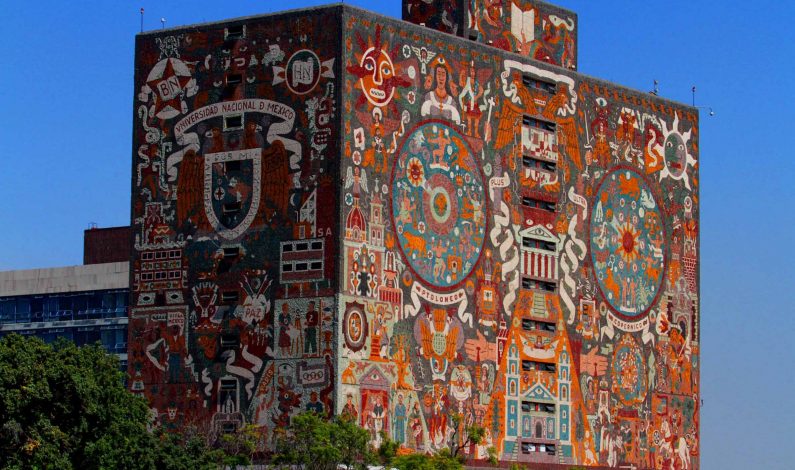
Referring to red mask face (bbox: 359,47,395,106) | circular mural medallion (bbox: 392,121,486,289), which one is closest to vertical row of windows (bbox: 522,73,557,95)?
circular mural medallion (bbox: 392,121,486,289)

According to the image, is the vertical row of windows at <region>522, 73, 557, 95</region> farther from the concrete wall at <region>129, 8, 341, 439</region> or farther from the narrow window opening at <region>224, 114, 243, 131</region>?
the narrow window opening at <region>224, 114, 243, 131</region>

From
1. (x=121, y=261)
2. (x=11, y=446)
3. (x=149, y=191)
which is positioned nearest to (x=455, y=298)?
(x=149, y=191)

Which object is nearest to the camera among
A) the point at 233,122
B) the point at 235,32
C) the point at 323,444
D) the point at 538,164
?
the point at 323,444

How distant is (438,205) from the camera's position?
9056 centimetres

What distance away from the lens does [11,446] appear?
71.2 m

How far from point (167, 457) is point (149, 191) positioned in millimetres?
19327

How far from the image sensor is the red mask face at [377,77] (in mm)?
87750

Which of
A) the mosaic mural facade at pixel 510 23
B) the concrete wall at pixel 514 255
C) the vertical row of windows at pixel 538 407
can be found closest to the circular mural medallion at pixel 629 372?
the concrete wall at pixel 514 255

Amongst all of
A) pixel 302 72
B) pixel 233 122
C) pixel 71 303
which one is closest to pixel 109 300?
pixel 71 303

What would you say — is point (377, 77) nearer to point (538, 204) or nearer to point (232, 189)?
point (232, 189)

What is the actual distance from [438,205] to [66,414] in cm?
2416

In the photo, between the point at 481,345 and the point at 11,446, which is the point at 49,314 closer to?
the point at 481,345

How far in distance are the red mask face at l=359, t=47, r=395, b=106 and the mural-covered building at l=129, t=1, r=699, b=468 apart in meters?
0.09

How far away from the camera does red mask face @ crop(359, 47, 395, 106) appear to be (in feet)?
288
